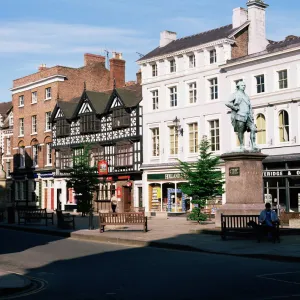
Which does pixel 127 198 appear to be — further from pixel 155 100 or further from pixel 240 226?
pixel 240 226

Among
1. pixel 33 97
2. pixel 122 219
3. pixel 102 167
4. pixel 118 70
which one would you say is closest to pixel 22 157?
pixel 33 97

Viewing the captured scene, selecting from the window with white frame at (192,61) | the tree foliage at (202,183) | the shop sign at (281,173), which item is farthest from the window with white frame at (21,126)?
the tree foliage at (202,183)

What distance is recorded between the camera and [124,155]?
167ft

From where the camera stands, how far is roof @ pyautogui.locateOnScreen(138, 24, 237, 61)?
43594mm

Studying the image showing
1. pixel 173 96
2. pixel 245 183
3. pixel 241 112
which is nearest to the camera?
pixel 245 183

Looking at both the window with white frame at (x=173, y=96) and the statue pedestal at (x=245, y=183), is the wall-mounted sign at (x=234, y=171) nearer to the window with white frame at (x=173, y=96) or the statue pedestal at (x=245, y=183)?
the statue pedestal at (x=245, y=183)

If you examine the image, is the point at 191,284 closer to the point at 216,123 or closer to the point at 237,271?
the point at 237,271

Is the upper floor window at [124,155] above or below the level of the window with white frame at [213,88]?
below

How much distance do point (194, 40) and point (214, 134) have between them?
834 cm

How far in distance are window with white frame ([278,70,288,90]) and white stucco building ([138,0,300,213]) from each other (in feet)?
0.22

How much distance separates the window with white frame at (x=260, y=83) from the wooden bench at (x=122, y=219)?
56.2 ft

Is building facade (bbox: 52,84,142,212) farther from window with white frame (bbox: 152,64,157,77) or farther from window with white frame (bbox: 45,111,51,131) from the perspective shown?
window with white frame (bbox: 152,64,157,77)

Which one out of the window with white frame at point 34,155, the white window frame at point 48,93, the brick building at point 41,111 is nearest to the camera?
the brick building at point 41,111

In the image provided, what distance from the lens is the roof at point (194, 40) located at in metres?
43.6
